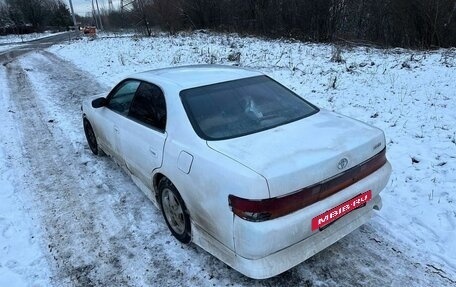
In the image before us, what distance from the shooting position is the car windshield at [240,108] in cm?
315

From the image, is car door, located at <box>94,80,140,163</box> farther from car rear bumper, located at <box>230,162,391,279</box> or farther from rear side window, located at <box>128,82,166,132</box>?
car rear bumper, located at <box>230,162,391,279</box>

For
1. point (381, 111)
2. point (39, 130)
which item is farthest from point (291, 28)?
point (39, 130)

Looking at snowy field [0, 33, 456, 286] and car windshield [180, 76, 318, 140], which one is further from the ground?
car windshield [180, 76, 318, 140]

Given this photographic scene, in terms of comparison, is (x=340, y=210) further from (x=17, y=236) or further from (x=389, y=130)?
(x=389, y=130)

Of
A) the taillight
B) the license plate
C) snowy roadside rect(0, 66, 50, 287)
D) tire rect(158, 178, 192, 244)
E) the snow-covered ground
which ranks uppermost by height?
the snow-covered ground

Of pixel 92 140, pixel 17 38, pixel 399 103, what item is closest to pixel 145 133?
pixel 92 140

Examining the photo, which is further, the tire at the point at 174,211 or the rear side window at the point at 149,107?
the rear side window at the point at 149,107

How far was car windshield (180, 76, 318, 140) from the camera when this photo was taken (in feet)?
10.3

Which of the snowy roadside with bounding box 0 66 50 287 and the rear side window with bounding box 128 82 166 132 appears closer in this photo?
the snowy roadside with bounding box 0 66 50 287

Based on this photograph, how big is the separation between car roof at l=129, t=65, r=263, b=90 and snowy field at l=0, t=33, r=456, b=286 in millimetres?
1591

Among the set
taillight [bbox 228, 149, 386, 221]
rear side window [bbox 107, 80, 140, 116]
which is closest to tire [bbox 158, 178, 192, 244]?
taillight [bbox 228, 149, 386, 221]

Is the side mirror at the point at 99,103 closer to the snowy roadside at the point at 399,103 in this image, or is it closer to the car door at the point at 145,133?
the car door at the point at 145,133

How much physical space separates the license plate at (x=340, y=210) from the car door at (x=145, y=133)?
4.84 ft

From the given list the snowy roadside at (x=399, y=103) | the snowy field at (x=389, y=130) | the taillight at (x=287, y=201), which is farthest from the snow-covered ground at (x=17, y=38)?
the taillight at (x=287, y=201)
